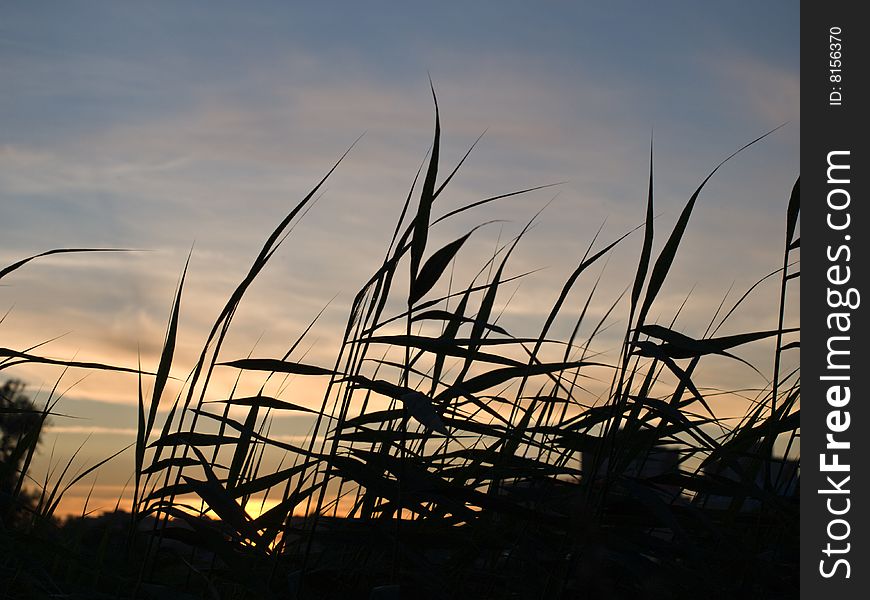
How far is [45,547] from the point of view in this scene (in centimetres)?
152

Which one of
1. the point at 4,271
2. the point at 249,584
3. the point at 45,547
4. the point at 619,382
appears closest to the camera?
the point at 249,584

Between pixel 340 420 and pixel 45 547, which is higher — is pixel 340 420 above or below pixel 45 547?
above

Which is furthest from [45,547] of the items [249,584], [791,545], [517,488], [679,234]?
[791,545]

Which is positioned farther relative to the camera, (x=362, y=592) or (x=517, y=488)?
(x=517, y=488)

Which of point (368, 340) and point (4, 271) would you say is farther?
point (4, 271)

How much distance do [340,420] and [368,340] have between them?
173 millimetres

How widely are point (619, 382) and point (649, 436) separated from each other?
0.53 ft

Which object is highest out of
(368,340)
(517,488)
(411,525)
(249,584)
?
(368,340)

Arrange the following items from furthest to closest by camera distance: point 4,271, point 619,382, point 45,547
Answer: point 4,271 < point 619,382 < point 45,547

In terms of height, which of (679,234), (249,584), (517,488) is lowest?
(249,584)
